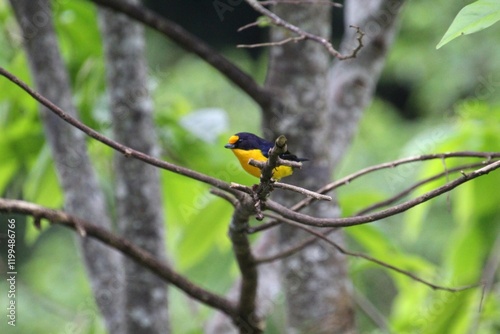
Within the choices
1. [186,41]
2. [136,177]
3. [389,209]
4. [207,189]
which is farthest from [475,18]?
[207,189]

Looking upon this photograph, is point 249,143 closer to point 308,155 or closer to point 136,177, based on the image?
point 308,155

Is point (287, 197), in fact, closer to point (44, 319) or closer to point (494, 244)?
point (494, 244)

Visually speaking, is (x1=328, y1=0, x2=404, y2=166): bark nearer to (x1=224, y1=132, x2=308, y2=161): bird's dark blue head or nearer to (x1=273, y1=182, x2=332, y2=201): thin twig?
(x1=224, y1=132, x2=308, y2=161): bird's dark blue head

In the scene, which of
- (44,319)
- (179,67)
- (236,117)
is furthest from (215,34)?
(44,319)

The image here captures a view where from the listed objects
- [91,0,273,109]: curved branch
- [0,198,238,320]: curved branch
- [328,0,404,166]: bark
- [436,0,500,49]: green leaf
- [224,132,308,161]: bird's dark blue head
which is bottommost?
[0,198,238,320]: curved branch

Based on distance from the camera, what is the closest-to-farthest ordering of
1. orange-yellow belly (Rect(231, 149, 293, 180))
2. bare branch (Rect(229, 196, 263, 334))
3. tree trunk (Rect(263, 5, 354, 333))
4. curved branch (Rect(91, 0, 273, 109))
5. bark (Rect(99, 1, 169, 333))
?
1. bare branch (Rect(229, 196, 263, 334))
2. orange-yellow belly (Rect(231, 149, 293, 180))
3. curved branch (Rect(91, 0, 273, 109))
4. tree trunk (Rect(263, 5, 354, 333))
5. bark (Rect(99, 1, 169, 333))

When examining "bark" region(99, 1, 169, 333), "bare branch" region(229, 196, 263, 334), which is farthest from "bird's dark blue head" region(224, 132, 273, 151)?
"bark" region(99, 1, 169, 333)

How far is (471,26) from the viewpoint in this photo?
0.97 meters

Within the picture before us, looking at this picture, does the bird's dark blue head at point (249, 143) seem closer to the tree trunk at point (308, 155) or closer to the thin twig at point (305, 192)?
the thin twig at point (305, 192)

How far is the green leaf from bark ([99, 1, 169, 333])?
1.21 metres

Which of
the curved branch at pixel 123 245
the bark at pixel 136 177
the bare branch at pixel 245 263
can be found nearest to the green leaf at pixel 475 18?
the bare branch at pixel 245 263

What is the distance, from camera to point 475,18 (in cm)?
98

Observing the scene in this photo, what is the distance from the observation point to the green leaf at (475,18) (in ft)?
3.16

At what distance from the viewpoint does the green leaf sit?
96 centimetres
